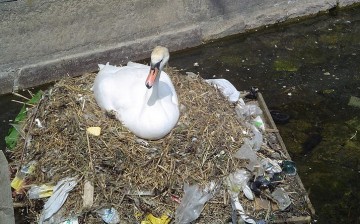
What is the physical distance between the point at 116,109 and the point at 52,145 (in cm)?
67

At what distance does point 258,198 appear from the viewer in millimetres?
4957

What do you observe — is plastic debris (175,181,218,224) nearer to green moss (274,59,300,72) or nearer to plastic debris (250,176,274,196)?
plastic debris (250,176,274,196)

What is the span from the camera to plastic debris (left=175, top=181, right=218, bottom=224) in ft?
15.3

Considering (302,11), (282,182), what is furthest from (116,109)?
(302,11)

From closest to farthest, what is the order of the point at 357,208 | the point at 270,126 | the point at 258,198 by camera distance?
the point at 258,198, the point at 357,208, the point at 270,126

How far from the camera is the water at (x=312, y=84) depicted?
5.79 metres

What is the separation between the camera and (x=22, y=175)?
195 inches

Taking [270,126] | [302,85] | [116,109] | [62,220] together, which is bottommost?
[302,85]

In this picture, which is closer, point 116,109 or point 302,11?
point 116,109

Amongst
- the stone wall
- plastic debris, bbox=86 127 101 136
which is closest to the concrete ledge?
the stone wall

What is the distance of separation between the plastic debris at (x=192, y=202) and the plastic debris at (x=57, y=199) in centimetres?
95

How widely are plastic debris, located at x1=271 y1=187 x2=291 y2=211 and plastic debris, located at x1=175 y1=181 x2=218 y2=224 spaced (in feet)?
1.96

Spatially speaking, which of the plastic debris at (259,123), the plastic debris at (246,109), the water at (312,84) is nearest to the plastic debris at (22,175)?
the water at (312,84)

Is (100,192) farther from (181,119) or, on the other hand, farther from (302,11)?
(302,11)
